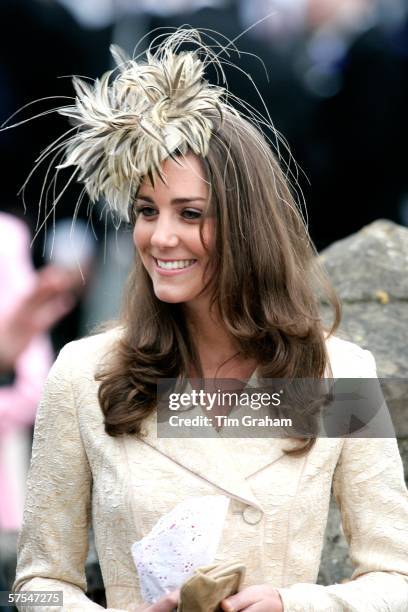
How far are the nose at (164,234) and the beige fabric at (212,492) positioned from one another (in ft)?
1.08

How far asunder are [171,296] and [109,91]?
1.44ft

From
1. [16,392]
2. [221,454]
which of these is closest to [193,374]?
[221,454]

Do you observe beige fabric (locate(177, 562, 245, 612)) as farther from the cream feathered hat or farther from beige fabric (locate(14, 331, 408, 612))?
the cream feathered hat

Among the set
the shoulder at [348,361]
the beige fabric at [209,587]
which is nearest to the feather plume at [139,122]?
the shoulder at [348,361]

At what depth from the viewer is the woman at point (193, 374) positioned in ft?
7.54

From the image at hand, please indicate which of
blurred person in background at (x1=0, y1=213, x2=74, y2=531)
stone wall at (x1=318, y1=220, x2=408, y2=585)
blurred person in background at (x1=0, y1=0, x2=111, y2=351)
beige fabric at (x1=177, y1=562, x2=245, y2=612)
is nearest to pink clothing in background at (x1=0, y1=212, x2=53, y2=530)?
blurred person in background at (x1=0, y1=213, x2=74, y2=531)

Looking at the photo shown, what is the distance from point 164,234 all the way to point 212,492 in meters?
0.51

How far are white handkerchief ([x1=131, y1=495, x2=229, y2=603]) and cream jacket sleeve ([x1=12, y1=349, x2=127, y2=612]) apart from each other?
9.3 inches

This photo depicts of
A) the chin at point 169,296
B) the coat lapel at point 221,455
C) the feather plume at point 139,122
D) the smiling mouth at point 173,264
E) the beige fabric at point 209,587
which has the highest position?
the feather plume at point 139,122

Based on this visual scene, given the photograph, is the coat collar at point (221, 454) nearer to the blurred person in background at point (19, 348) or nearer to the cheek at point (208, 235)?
the cheek at point (208, 235)

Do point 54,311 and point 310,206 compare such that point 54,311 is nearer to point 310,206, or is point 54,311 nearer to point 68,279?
point 68,279

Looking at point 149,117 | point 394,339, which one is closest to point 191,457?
point 149,117

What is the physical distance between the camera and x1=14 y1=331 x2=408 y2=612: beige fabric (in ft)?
7.52

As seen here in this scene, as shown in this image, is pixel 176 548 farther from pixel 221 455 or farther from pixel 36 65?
pixel 36 65
